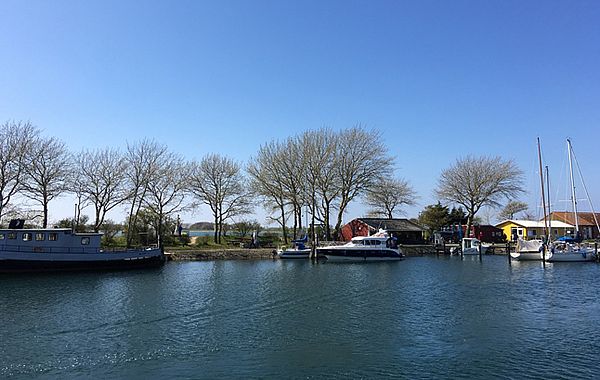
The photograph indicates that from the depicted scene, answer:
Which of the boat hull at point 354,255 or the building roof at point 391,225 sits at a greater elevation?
the building roof at point 391,225

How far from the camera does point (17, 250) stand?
37.6m

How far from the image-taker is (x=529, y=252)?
51594mm

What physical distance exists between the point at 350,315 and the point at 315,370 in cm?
813

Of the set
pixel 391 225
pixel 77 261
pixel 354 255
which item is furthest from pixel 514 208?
pixel 77 261

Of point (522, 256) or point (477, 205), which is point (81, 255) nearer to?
point (522, 256)

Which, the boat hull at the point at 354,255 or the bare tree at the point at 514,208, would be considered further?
the bare tree at the point at 514,208

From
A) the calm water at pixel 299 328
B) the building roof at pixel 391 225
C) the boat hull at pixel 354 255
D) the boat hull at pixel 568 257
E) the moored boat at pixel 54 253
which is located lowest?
the calm water at pixel 299 328

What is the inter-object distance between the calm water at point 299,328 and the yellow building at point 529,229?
41177 mm

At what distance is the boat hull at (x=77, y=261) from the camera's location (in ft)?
122

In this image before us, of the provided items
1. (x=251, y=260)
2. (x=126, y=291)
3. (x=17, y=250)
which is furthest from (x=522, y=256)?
(x=17, y=250)

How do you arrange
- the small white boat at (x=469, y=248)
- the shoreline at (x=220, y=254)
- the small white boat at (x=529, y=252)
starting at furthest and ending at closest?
the small white boat at (x=469, y=248) → the shoreline at (x=220, y=254) → the small white boat at (x=529, y=252)

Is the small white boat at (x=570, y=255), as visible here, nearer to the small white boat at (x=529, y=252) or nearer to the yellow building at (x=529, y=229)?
the small white boat at (x=529, y=252)

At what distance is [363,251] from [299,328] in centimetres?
3305

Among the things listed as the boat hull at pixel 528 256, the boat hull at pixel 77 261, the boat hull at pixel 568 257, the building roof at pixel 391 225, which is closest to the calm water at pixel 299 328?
the boat hull at pixel 77 261
